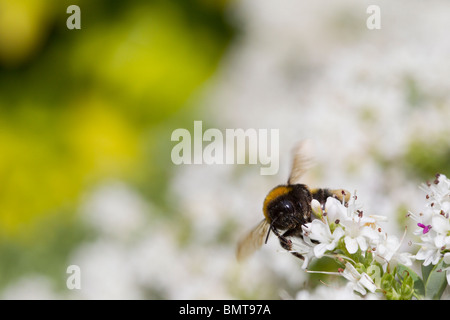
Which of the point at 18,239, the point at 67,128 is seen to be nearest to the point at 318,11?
the point at 67,128

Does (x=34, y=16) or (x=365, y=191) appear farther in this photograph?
(x=34, y=16)

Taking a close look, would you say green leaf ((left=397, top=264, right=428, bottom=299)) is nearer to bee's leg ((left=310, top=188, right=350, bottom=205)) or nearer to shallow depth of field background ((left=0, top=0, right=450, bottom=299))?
bee's leg ((left=310, top=188, right=350, bottom=205))

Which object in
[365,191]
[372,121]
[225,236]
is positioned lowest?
[225,236]

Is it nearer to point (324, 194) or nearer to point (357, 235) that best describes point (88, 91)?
point (324, 194)

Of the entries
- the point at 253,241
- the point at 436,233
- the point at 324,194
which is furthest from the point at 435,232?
the point at 253,241

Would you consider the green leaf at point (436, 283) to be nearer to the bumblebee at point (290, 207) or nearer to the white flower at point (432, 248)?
the white flower at point (432, 248)

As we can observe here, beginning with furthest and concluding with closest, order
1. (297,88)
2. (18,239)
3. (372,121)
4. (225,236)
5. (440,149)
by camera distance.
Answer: (18,239), (297,88), (225,236), (372,121), (440,149)

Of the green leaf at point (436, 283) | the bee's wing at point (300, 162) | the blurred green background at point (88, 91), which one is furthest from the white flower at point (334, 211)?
the blurred green background at point (88, 91)

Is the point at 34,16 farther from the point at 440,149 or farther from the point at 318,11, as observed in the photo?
the point at 440,149
